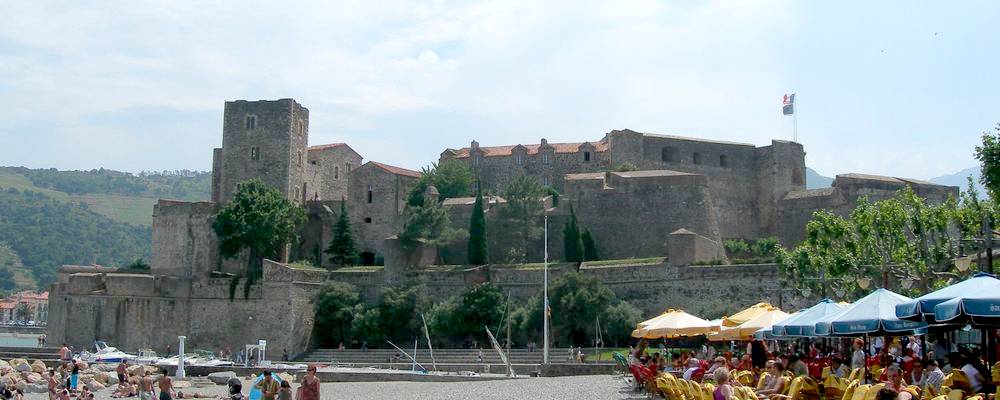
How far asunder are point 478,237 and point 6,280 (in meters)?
142

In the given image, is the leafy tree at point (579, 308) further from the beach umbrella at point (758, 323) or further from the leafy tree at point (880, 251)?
the beach umbrella at point (758, 323)

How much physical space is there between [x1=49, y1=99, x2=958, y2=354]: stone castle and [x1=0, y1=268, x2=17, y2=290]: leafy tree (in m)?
123

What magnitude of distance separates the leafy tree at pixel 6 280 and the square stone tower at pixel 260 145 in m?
125

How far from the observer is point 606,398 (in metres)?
23.4

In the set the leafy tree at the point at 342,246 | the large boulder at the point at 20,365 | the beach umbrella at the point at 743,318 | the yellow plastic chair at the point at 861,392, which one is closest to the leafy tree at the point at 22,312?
the leafy tree at the point at 342,246

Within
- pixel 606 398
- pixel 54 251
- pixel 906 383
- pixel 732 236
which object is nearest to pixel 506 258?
pixel 732 236

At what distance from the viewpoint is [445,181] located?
63062 millimetres

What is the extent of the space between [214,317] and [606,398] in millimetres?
36645

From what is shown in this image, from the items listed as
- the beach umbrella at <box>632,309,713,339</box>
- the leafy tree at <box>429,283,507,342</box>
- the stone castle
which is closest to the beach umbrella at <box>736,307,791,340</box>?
the beach umbrella at <box>632,309,713,339</box>

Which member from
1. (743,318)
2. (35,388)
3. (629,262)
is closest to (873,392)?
(743,318)

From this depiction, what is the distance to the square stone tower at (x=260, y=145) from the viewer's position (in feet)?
205

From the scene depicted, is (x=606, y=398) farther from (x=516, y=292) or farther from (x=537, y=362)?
(x=516, y=292)

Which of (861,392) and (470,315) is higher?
(470,315)

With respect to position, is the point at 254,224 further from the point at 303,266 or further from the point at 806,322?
the point at 806,322
